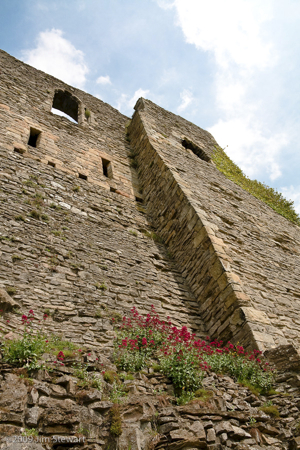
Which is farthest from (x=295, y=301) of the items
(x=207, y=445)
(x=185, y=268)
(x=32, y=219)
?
(x=32, y=219)

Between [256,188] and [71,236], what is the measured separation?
350 inches

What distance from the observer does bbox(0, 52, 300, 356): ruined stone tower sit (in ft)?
15.3

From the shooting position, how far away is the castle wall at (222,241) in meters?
5.39

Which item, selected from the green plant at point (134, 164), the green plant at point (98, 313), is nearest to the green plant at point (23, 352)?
the green plant at point (98, 313)

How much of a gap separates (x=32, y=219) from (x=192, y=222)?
10.1 feet

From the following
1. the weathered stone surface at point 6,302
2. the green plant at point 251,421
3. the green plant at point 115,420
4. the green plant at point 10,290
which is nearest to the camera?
the green plant at point 115,420

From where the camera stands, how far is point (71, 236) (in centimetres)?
560

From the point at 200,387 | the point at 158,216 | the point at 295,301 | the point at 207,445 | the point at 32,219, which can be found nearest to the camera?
the point at 207,445

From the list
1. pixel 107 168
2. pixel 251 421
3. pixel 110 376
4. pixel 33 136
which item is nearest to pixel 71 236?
pixel 110 376

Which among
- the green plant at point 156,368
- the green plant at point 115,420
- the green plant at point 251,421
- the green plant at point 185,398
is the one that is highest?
the green plant at point 156,368

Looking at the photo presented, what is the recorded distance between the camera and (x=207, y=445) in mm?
2812

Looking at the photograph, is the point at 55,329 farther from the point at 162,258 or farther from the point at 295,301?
the point at 295,301

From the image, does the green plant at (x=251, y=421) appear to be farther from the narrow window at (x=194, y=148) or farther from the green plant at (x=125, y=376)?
the narrow window at (x=194, y=148)

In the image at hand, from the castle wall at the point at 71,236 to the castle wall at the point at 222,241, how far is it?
44 centimetres
